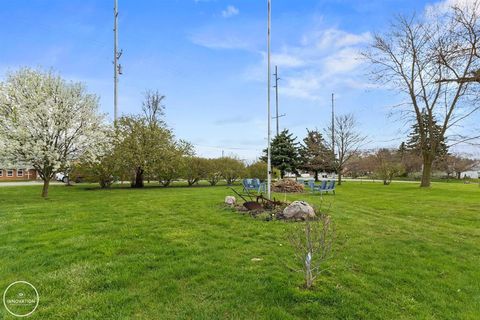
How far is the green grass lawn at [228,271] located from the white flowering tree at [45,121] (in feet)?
22.4

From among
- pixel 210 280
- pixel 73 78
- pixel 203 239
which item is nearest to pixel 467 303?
pixel 210 280

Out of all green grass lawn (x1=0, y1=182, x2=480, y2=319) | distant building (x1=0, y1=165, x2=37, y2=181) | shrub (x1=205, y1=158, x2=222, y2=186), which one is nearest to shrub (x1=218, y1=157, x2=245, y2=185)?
shrub (x1=205, y1=158, x2=222, y2=186)

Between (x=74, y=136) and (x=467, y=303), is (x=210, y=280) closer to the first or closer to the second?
(x=467, y=303)

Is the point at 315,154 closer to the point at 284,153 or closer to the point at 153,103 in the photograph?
the point at 284,153

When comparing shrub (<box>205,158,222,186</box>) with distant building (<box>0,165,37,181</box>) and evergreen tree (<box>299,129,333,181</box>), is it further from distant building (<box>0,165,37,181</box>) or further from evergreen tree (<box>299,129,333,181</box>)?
distant building (<box>0,165,37,181</box>)

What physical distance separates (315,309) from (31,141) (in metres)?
13.6

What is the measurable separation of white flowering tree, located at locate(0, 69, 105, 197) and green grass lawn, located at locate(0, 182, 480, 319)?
22.4ft

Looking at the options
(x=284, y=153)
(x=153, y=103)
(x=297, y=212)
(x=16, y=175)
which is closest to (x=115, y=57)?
(x=153, y=103)

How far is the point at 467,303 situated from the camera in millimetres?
3242
